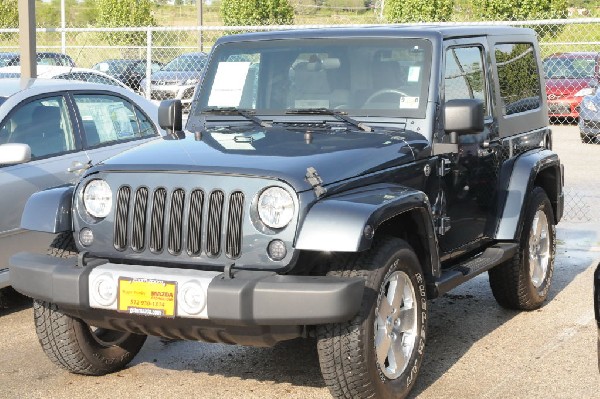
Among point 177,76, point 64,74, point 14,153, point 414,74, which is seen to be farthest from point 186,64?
point 414,74

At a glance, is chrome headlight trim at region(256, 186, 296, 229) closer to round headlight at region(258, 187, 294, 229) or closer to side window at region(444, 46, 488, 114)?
round headlight at region(258, 187, 294, 229)

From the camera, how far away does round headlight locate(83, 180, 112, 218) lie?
5.17m

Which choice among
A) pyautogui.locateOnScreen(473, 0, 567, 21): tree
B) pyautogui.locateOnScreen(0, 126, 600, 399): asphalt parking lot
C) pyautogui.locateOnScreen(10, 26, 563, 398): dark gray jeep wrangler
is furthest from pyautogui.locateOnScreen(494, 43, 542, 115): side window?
pyautogui.locateOnScreen(473, 0, 567, 21): tree

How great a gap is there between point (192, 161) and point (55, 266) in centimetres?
82

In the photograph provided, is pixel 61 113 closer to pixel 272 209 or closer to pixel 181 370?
pixel 181 370

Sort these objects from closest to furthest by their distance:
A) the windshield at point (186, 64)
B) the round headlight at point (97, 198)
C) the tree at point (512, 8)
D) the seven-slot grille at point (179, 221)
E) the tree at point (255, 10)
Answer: the seven-slot grille at point (179, 221) → the round headlight at point (97, 198) → the windshield at point (186, 64) → the tree at point (512, 8) → the tree at point (255, 10)

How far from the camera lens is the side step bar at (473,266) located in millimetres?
5754

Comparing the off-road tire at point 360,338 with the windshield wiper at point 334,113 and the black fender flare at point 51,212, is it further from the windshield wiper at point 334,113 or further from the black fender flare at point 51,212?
the black fender flare at point 51,212

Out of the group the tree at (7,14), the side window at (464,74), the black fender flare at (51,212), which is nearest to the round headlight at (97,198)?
the black fender flare at (51,212)

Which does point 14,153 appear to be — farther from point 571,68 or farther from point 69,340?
point 571,68

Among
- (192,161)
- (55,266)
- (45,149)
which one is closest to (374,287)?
(192,161)

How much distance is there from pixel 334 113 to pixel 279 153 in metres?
0.92

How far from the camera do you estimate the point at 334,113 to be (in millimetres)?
6066

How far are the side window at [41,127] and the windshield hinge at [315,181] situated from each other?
299 cm
